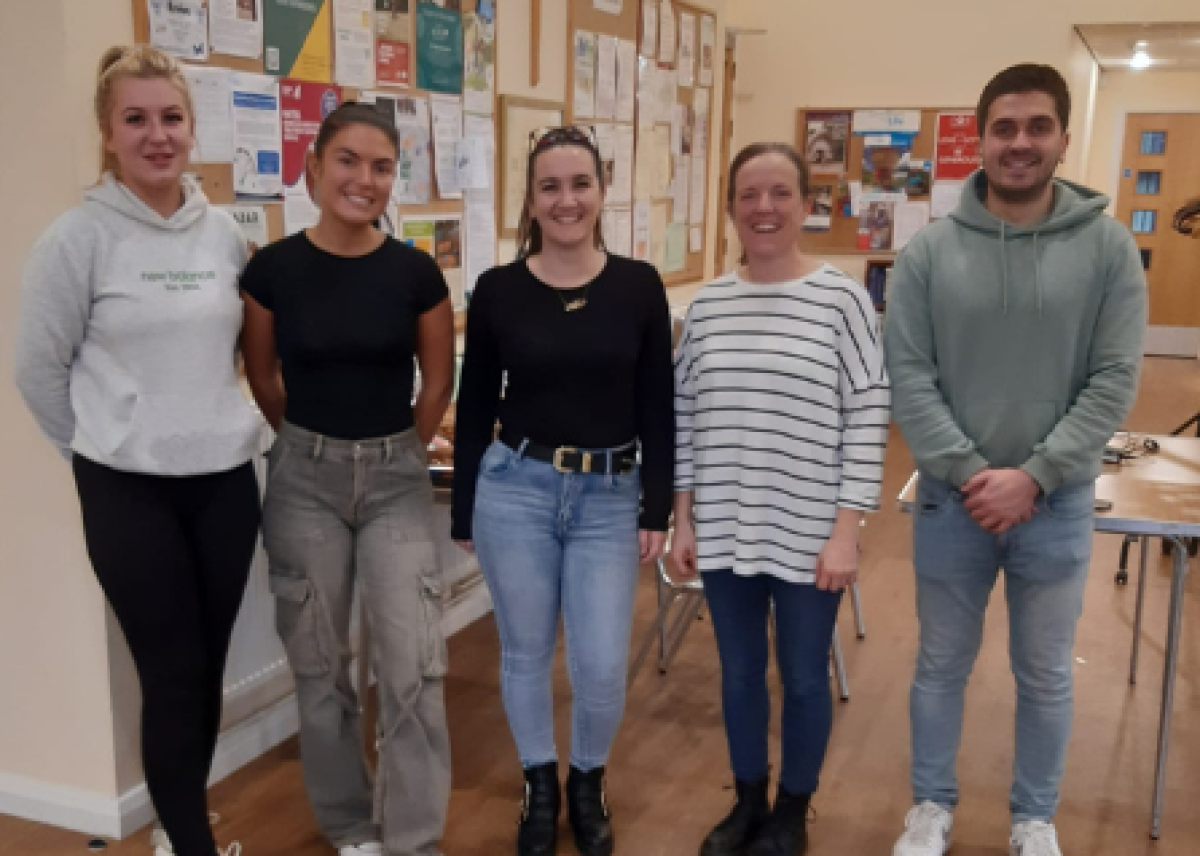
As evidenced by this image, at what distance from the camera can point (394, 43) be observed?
9.33ft

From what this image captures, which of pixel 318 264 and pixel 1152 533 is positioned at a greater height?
pixel 318 264

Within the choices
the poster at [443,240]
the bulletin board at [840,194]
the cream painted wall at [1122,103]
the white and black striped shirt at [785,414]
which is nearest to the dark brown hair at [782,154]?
the white and black striped shirt at [785,414]

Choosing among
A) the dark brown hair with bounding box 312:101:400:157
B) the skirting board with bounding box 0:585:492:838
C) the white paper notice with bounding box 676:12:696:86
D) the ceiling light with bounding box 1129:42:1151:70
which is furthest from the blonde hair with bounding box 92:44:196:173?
the ceiling light with bounding box 1129:42:1151:70

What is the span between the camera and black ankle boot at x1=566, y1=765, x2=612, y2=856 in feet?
7.18

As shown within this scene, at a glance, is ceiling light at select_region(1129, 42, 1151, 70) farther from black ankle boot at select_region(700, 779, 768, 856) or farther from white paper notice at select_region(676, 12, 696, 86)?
black ankle boot at select_region(700, 779, 768, 856)

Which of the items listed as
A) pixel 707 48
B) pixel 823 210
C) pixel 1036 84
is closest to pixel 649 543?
pixel 1036 84

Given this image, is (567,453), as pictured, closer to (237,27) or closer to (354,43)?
(237,27)

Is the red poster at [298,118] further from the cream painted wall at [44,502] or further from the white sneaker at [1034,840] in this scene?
the white sneaker at [1034,840]

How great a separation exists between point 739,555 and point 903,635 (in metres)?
1.70

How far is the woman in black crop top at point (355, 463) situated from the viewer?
1.91 meters

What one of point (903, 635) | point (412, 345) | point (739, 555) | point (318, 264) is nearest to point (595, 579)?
point (739, 555)

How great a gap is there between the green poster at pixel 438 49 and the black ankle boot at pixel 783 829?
6.61ft

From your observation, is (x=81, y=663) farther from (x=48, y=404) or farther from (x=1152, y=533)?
(x=1152, y=533)

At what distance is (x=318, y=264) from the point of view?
1.92 m
